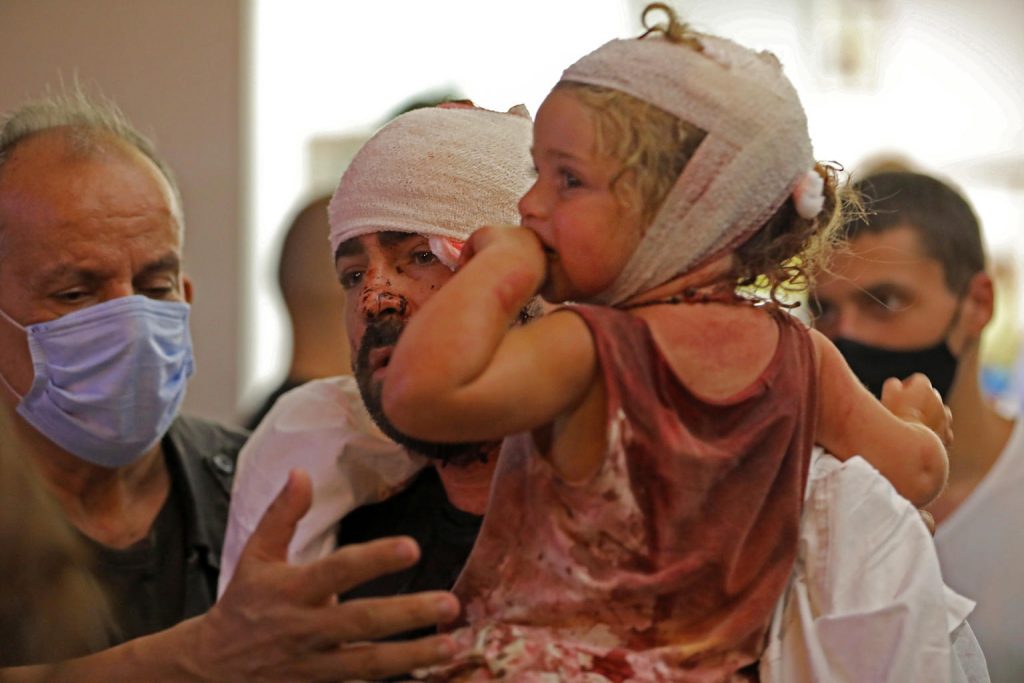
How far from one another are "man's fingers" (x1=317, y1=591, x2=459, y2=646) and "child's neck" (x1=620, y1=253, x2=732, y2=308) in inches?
17.0

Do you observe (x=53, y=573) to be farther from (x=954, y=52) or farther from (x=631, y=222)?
(x=954, y=52)

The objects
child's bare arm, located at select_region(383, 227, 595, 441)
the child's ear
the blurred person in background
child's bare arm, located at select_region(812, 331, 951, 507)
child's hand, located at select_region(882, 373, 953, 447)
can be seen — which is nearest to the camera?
child's bare arm, located at select_region(383, 227, 595, 441)

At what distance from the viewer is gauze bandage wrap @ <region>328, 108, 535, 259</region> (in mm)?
2082

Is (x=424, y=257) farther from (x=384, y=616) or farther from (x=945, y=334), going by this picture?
(x=945, y=334)

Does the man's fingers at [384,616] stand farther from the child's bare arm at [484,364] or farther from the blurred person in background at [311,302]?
the blurred person in background at [311,302]

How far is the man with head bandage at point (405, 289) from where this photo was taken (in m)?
2.07

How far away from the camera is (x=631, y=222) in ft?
4.87

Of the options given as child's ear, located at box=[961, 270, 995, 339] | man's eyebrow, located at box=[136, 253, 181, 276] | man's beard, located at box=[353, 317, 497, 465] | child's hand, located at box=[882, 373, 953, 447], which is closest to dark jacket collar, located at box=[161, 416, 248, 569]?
man's eyebrow, located at box=[136, 253, 181, 276]

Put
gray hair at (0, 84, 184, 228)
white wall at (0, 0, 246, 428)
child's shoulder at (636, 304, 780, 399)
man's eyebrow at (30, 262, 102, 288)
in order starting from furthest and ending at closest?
white wall at (0, 0, 246, 428) < gray hair at (0, 84, 184, 228) < man's eyebrow at (30, 262, 102, 288) < child's shoulder at (636, 304, 780, 399)

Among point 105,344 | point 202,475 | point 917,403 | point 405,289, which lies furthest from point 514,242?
point 202,475

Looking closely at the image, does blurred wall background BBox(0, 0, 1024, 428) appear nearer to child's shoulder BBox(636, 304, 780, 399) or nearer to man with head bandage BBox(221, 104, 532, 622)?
man with head bandage BBox(221, 104, 532, 622)

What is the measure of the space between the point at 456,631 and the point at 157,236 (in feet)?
4.52

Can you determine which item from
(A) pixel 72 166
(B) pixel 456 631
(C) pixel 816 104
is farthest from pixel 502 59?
(B) pixel 456 631

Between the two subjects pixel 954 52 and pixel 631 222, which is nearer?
pixel 631 222
